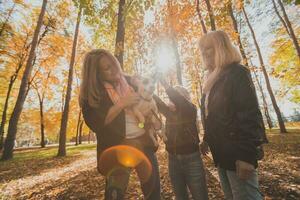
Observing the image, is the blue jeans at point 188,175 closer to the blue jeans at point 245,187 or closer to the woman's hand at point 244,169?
the blue jeans at point 245,187

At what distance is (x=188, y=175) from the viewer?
296 centimetres

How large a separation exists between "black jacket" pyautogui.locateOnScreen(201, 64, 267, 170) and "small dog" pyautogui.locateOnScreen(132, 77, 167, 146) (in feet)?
2.22

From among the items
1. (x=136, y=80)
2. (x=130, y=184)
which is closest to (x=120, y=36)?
(x=136, y=80)

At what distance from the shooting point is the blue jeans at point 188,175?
2.89m

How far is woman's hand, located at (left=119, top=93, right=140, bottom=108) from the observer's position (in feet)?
7.23

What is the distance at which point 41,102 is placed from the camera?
89.7ft

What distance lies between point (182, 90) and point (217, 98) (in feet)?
3.99

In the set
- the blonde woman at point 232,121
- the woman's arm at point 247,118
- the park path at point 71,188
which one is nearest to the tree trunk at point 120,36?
the blonde woman at point 232,121

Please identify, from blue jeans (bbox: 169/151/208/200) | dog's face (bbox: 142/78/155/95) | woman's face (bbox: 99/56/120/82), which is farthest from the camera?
blue jeans (bbox: 169/151/208/200)

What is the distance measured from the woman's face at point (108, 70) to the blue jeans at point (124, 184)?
947 millimetres

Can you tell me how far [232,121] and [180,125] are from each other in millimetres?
1153

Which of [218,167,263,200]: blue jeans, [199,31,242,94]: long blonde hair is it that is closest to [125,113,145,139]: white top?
[199,31,242,94]: long blonde hair

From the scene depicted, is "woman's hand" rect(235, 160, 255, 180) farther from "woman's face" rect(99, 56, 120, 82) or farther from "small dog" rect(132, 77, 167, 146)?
"woman's face" rect(99, 56, 120, 82)

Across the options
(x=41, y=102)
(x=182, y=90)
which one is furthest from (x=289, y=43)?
(x=41, y=102)
